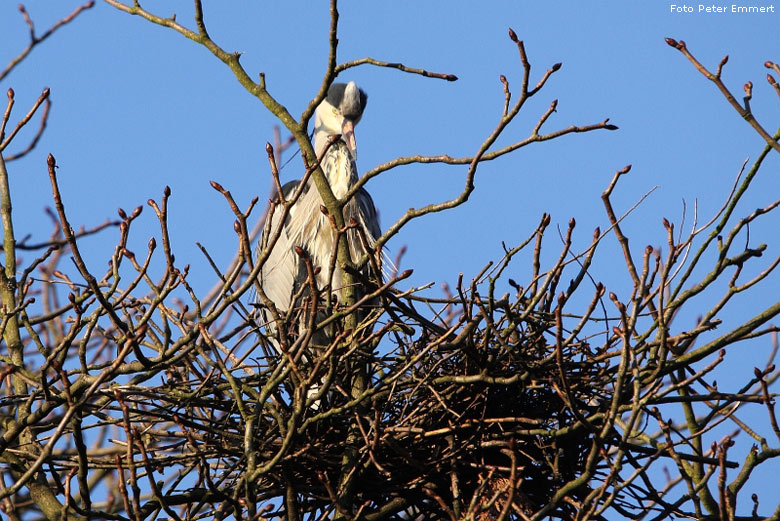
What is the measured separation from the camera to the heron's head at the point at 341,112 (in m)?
4.64

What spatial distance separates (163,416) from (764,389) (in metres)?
1.47

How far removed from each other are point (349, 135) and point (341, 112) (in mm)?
168

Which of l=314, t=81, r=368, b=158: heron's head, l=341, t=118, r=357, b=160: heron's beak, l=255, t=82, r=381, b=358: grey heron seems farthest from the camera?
l=314, t=81, r=368, b=158: heron's head

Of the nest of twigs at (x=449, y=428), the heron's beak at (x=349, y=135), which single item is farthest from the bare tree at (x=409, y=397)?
the heron's beak at (x=349, y=135)

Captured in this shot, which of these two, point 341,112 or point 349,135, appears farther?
point 341,112

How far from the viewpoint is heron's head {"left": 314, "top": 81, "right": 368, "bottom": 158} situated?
183 inches

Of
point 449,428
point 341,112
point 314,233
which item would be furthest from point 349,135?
point 449,428

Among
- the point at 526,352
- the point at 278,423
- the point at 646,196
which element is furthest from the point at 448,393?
the point at 646,196

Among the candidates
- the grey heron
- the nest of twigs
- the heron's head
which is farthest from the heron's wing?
the nest of twigs

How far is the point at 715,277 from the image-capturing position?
7.52 ft

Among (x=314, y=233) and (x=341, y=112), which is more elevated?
(x=341, y=112)

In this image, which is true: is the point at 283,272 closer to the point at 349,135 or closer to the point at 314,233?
the point at 314,233

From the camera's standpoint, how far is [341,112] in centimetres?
468

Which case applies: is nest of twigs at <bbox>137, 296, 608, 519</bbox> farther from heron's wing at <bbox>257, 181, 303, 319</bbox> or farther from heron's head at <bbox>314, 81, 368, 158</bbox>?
heron's head at <bbox>314, 81, 368, 158</bbox>
